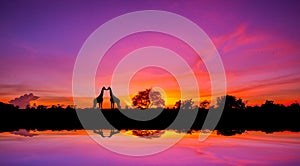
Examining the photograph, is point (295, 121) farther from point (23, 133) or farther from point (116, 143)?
point (23, 133)

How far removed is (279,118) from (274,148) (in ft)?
64.9

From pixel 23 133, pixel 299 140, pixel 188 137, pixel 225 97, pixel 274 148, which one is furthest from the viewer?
pixel 225 97

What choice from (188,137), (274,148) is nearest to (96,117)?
(188,137)

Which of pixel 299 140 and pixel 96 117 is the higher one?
pixel 96 117

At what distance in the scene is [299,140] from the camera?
22.8 metres

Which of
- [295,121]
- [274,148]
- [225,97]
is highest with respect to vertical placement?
[225,97]

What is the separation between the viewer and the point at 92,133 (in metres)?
28.7

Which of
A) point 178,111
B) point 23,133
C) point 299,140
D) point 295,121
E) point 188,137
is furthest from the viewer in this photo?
point 178,111

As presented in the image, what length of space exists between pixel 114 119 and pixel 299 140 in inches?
849

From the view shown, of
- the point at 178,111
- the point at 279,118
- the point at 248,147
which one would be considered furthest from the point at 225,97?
the point at 248,147

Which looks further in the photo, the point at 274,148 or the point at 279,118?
the point at 279,118

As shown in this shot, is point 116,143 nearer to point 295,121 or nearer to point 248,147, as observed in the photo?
point 248,147

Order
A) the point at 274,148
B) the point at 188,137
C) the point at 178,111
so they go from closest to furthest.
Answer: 1. the point at 274,148
2. the point at 188,137
3. the point at 178,111

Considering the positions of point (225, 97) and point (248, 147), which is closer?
point (248, 147)
